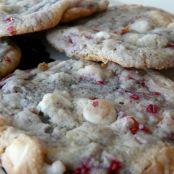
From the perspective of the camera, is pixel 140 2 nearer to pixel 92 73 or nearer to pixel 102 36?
pixel 102 36

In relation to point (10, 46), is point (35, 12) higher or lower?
higher

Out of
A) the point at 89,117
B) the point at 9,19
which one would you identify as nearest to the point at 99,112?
the point at 89,117

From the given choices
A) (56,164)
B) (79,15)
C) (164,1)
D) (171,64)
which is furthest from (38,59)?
(164,1)

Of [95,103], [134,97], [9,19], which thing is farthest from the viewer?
[9,19]

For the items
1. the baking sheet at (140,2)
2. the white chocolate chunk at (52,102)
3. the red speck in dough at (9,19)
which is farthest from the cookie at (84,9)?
the white chocolate chunk at (52,102)

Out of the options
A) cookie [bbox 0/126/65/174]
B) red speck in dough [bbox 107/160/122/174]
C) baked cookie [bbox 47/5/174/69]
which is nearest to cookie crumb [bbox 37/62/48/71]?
baked cookie [bbox 47/5/174/69]

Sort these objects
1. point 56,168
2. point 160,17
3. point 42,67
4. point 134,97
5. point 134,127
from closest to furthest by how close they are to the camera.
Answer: point 56,168, point 134,127, point 134,97, point 42,67, point 160,17

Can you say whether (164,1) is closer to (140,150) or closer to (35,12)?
(35,12)
